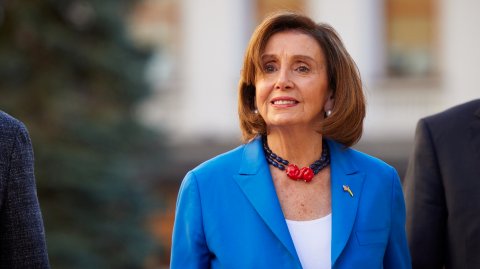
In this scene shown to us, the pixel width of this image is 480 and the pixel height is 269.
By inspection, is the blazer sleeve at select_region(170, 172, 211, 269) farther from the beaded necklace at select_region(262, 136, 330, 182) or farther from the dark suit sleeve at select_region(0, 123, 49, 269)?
the dark suit sleeve at select_region(0, 123, 49, 269)

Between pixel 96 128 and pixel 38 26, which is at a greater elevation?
pixel 38 26

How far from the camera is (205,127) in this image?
12.0 metres

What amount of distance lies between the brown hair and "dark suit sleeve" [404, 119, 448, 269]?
0.41 metres

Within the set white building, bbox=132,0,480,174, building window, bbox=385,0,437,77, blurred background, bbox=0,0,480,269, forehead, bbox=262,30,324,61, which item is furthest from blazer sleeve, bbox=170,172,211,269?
building window, bbox=385,0,437,77

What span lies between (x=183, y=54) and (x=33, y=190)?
33.5 feet

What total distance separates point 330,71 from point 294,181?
1.59 ft

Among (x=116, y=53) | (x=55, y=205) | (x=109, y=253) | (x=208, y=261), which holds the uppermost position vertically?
(x=116, y=53)

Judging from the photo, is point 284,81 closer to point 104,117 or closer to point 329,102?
point 329,102

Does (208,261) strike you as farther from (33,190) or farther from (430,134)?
(430,134)

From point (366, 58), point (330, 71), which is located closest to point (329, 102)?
point (330, 71)

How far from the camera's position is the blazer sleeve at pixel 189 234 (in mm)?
2387

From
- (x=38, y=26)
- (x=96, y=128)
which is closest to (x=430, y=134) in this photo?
(x=96, y=128)

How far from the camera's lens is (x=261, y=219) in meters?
2.40

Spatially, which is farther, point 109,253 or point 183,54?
point 183,54
